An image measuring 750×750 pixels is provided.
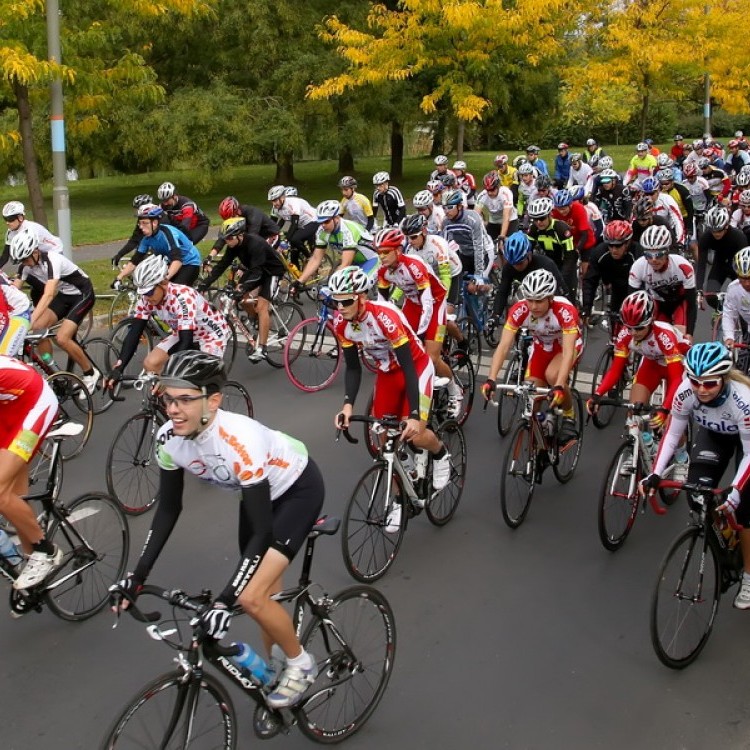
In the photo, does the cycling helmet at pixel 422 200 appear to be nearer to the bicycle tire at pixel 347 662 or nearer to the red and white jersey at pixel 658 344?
the red and white jersey at pixel 658 344

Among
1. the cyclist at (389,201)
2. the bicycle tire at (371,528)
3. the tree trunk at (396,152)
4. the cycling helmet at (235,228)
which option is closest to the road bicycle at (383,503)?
the bicycle tire at (371,528)

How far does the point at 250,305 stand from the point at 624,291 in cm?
440

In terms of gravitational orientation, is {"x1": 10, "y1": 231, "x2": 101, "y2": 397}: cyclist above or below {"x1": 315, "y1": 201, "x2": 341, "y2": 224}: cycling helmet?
below

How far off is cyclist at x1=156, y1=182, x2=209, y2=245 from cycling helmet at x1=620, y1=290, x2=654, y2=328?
8542 millimetres

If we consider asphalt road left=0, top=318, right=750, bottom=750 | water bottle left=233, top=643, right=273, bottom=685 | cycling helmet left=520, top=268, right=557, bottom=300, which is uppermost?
cycling helmet left=520, top=268, right=557, bottom=300

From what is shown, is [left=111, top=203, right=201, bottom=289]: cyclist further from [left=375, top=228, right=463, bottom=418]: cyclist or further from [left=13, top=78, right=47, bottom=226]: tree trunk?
[left=13, top=78, right=47, bottom=226]: tree trunk

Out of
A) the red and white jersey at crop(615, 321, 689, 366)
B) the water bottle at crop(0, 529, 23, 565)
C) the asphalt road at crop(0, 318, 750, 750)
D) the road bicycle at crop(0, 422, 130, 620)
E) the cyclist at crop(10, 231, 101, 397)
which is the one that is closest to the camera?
the asphalt road at crop(0, 318, 750, 750)

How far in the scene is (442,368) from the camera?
28.8 ft

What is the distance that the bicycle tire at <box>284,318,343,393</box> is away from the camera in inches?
438

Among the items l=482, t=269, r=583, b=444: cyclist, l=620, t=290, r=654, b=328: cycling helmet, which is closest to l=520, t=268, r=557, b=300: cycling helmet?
l=482, t=269, r=583, b=444: cyclist

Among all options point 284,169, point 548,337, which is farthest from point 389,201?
point 284,169

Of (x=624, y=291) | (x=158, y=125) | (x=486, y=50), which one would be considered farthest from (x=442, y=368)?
(x=158, y=125)

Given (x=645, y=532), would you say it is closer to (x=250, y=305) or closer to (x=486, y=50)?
(x=250, y=305)

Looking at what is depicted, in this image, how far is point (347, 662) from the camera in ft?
15.1
